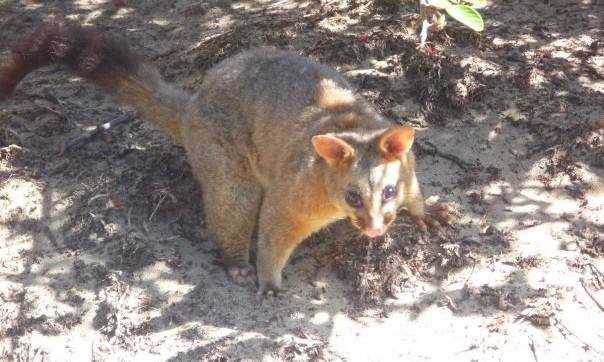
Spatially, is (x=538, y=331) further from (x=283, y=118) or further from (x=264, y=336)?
(x=283, y=118)

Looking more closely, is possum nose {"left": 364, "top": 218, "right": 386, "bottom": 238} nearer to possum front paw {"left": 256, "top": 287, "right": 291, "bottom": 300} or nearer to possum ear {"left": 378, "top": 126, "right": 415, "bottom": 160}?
possum ear {"left": 378, "top": 126, "right": 415, "bottom": 160}

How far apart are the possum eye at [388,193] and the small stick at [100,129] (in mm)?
3288

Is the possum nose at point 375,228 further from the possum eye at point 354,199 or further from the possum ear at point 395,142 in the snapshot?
the possum ear at point 395,142

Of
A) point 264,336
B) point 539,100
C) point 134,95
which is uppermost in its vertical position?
point 134,95

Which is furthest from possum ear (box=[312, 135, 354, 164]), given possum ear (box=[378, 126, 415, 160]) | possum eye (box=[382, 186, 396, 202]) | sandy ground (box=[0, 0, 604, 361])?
sandy ground (box=[0, 0, 604, 361])

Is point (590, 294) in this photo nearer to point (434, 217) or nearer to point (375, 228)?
point (434, 217)

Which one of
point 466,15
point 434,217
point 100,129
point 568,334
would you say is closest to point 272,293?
point 434,217

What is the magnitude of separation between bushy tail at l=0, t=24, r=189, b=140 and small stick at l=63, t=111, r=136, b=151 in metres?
0.69

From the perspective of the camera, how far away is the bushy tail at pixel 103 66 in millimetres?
5844

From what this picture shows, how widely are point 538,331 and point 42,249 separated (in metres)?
3.97

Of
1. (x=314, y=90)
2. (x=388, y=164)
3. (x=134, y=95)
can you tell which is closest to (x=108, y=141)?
(x=134, y=95)

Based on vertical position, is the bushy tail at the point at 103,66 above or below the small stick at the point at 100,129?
above

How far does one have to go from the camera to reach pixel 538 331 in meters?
4.56

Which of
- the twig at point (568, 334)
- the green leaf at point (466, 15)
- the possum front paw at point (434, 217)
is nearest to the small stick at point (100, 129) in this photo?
the possum front paw at point (434, 217)
